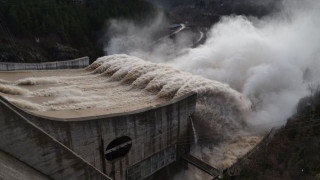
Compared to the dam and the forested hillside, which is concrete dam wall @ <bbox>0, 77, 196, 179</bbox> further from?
the forested hillside

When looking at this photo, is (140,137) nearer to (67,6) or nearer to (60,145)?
(60,145)

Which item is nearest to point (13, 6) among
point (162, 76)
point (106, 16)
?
point (106, 16)

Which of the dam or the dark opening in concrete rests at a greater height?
the dam

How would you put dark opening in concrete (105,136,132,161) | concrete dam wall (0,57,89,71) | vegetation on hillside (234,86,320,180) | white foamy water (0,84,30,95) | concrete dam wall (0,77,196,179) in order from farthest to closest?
concrete dam wall (0,57,89,71)
white foamy water (0,84,30,95)
vegetation on hillside (234,86,320,180)
dark opening in concrete (105,136,132,161)
concrete dam wall (0,77,196,179)

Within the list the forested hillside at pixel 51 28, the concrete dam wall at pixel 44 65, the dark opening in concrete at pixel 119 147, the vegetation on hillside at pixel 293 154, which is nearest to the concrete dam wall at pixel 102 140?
the dark opening in concrete at pixel 119 147

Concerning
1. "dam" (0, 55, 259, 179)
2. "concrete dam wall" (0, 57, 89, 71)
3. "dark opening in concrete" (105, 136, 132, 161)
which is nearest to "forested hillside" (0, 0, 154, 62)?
"concrete dam wall" (0, 57, 89, 71)

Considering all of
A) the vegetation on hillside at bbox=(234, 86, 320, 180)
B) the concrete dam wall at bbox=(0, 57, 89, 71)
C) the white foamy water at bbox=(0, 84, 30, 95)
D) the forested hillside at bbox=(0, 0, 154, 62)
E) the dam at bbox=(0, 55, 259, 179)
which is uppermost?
the forested hillside at bbox=(0, 0, 154, 62)
